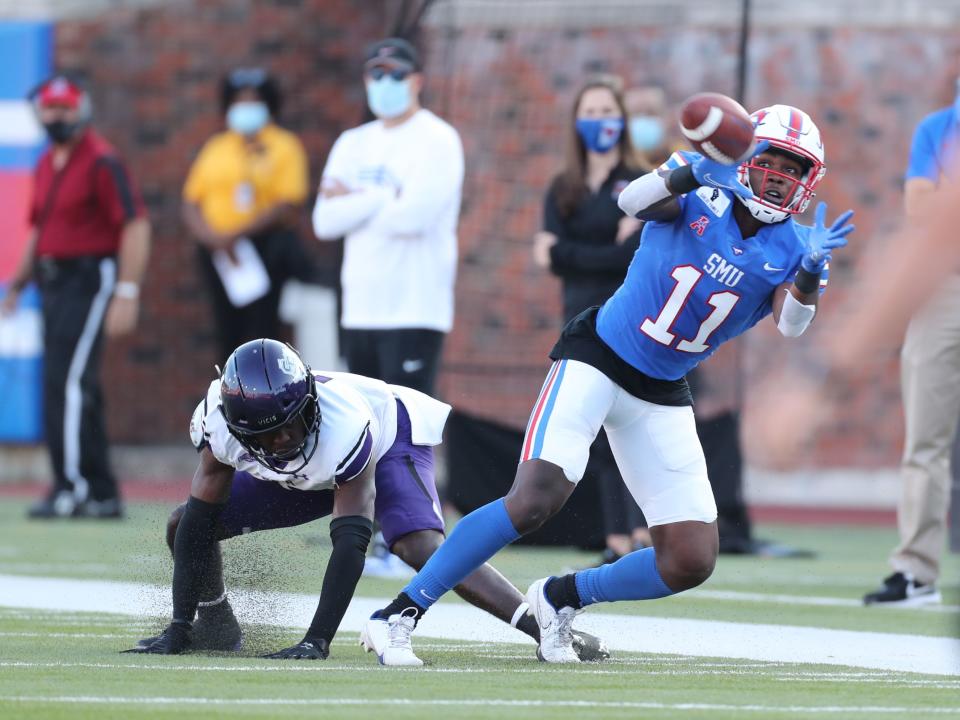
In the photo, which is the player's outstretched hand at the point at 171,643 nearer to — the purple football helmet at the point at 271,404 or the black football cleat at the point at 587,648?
the purple football helmet at the point at 271,404

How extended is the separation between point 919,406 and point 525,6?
574 centimetres

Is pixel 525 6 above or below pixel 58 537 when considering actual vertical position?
above

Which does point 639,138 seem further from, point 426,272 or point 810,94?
point 810,94

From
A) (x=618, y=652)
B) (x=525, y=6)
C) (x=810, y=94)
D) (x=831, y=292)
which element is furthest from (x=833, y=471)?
(x=618, y=652)

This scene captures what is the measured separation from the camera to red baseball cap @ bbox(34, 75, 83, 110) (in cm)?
1234

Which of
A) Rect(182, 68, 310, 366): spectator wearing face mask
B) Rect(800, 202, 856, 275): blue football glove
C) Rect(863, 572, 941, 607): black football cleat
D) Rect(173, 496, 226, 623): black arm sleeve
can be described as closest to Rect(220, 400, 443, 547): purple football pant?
Rect(173, 496, 226, 623): black arm sleeve

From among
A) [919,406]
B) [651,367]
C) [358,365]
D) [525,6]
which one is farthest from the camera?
[525,6]

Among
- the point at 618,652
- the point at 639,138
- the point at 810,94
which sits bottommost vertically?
the point at 618,652

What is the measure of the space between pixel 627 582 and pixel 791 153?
1.41 metres

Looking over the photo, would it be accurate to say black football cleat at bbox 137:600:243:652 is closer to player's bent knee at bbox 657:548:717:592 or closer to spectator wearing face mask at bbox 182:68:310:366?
player's bent knee at bbox 657:548:717:592

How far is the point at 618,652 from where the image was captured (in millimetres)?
6520

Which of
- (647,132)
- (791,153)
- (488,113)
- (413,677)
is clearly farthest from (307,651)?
(488,113)

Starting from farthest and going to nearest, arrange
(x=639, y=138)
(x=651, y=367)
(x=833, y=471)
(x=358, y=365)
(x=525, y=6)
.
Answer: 1. (x=833, y=471)
2. (x=525, y=6)
3. (x=639, y=138)
4. (x=358, y=365)
5. (x=651, y=367)

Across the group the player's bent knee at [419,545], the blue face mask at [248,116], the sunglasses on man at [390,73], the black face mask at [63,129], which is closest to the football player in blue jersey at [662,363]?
the player's bent knee at [419,545]
